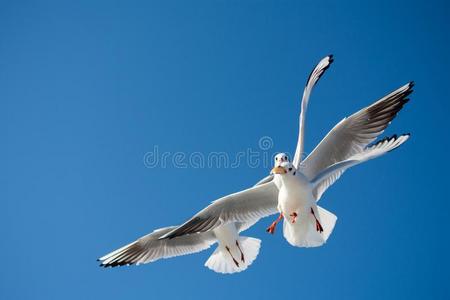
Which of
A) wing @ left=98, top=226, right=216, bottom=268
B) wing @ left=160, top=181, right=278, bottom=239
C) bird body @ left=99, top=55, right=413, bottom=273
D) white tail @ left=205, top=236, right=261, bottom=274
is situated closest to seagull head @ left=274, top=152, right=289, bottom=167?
bird body @ left=99, top=55, right=413, bottom=273

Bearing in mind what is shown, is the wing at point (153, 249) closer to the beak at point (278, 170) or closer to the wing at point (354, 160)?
the wing at point (354, 160)

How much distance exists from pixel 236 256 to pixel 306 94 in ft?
8.95

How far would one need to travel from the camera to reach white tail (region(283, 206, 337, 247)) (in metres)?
6.70

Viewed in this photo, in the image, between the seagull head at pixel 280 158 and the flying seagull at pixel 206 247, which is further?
the flying seagull at pixel 206 247

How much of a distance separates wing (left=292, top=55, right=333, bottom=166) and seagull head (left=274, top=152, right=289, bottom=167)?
195mm

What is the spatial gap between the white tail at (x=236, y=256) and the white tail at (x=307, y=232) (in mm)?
1770

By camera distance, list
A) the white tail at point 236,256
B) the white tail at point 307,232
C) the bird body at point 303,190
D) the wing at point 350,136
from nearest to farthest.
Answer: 1. the bird body at point 303,190
2. the white tail at point 307,232
3. the wing at point 350,136
4. the white tail at point 236,256

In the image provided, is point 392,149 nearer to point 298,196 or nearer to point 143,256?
point 298,196

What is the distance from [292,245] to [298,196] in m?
0.63

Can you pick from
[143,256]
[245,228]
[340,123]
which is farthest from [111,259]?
[340,123]

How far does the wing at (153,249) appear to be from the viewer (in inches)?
320

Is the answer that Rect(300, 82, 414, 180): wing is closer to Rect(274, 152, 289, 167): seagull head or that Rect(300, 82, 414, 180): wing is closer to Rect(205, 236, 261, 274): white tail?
Rect(274, 152, 289, 167): seagull head

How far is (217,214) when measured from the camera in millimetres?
6922

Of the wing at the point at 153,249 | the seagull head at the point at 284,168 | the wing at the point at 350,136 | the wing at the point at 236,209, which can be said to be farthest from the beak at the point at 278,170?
the wing at the point at 153,249
